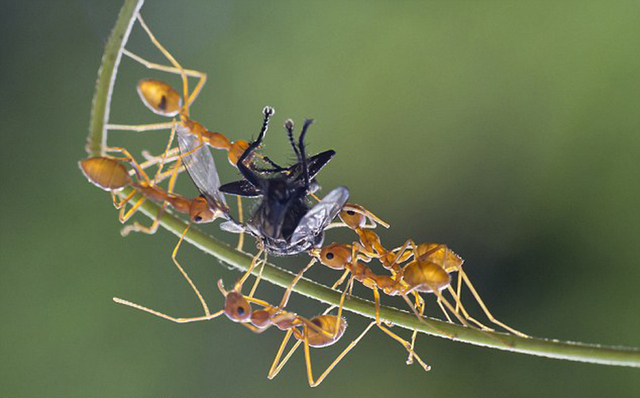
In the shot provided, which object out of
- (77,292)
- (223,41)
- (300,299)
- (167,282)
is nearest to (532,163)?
(300,299)

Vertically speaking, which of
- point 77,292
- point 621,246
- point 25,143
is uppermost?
point 25,143

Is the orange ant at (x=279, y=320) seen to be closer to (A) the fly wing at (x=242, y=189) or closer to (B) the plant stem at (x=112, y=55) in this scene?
(A) the fly wing at (x=242, y=189)

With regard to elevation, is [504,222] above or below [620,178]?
below

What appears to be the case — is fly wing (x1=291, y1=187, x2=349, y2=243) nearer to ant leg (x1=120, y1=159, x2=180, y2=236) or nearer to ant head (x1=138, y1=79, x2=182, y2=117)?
ant leg (x1=120, y1=159, x2=180, y2=236)

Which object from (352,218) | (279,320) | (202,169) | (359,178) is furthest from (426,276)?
(359,178)

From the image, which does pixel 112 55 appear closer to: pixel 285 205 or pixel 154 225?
pixel 154 225

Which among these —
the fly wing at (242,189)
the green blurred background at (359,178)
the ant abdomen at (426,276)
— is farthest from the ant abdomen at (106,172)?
the green blurred background at (359,178)

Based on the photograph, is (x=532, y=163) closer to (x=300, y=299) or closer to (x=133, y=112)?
(x=300, y=299)
